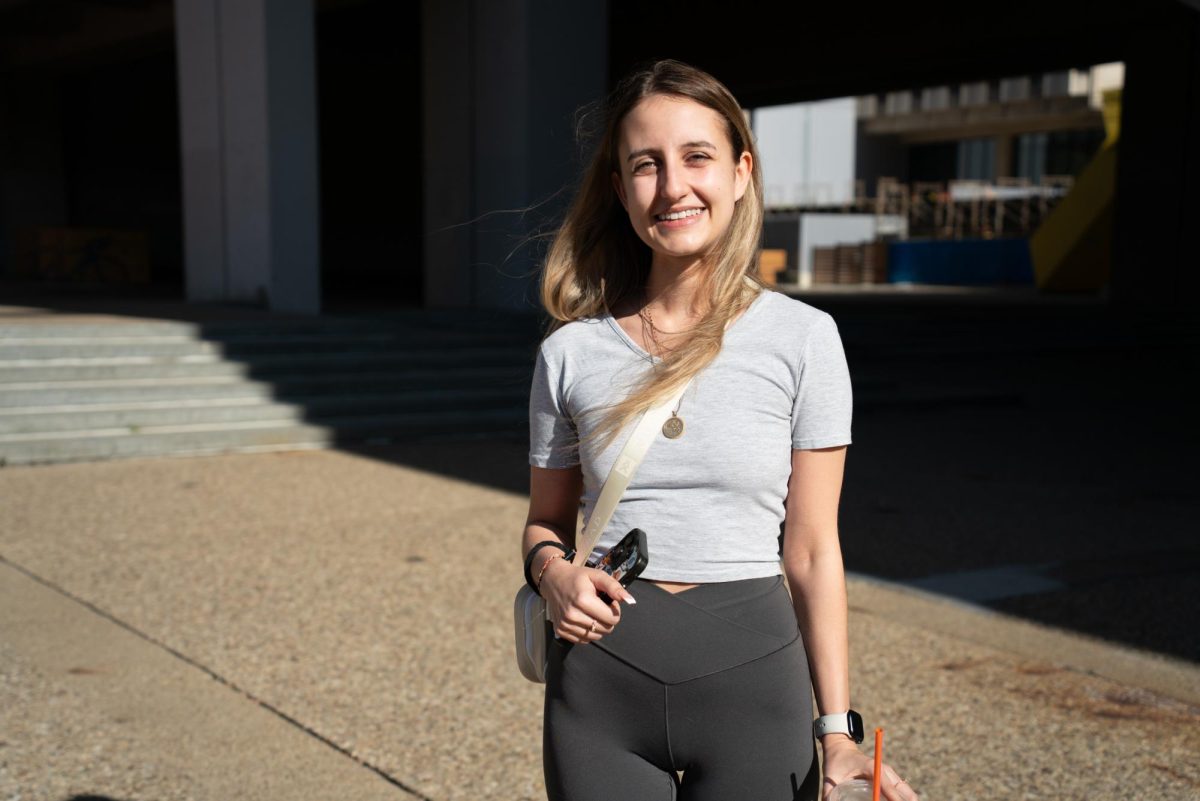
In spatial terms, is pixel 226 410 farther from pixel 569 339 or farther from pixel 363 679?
pixel 569 339

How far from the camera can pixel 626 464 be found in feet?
5.99

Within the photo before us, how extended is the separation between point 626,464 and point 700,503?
0.44ft

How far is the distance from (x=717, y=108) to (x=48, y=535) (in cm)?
588

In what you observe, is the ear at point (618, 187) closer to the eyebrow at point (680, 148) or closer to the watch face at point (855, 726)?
the eyebrow at point (680, 148)

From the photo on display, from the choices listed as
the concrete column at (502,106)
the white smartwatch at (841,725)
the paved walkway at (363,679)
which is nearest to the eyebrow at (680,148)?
the white smartwatch at (841,725)

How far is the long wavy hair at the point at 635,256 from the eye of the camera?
187 cm

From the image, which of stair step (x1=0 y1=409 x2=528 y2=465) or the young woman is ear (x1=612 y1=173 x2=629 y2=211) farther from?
stair step (x1=0 y1=409 x2=528 y2=465)

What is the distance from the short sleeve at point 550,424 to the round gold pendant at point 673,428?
19 cm

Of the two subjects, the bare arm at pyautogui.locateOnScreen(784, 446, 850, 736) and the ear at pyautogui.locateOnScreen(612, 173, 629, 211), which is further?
the ear at pyautogui.locateOnScreen(612, 173, 629, 211)

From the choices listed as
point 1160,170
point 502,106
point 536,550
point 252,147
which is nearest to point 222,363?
point 252,147

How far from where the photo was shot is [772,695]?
1.90m

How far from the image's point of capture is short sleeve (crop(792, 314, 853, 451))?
190cm

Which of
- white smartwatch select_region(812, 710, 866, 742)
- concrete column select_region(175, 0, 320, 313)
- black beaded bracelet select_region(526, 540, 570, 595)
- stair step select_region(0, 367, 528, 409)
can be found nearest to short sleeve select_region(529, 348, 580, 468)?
black beaded bracelet select_region(526, 540, 570, 595)

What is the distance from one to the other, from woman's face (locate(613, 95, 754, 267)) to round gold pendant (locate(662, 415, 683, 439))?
10.6 inches
